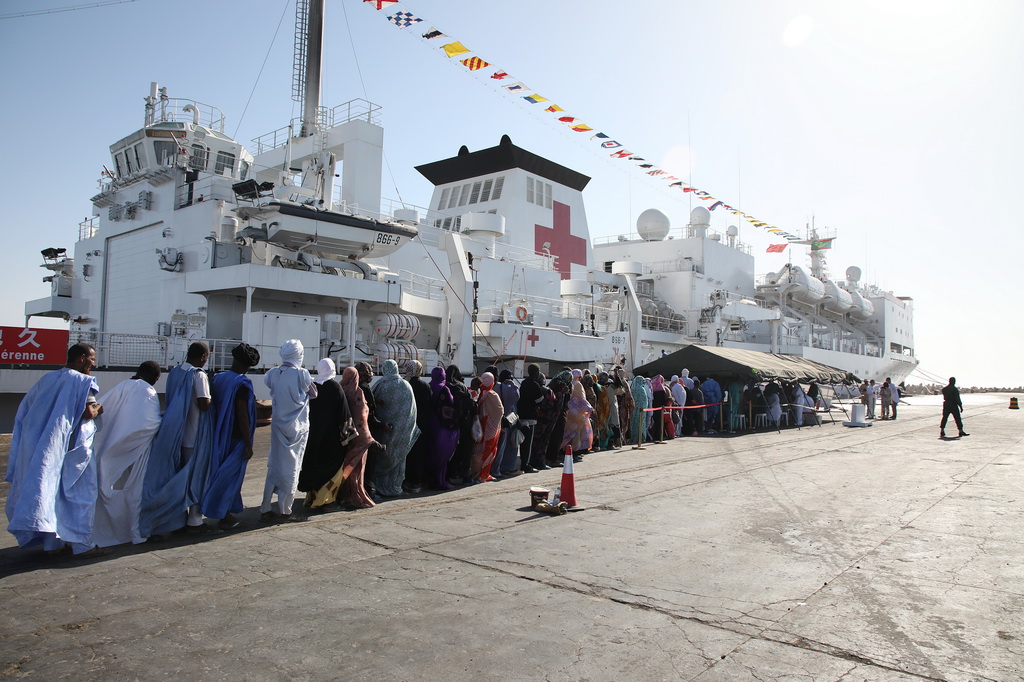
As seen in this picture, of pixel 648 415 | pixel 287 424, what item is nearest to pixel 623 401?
pixel 648 415

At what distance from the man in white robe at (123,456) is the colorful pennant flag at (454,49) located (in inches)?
506

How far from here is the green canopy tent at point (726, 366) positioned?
54.5 feet

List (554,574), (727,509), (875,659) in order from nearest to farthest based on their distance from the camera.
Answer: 1. (875,659)
2. (554,574)
3. (727,509)

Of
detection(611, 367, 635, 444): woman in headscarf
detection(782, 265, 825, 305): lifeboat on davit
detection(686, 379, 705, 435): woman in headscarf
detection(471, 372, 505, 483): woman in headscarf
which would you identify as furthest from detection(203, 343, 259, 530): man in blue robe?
detection(782, 265, 825, 305): lifeboat on davit

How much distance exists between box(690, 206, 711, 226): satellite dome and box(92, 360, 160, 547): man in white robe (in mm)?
31926

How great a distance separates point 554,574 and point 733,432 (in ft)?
45.7

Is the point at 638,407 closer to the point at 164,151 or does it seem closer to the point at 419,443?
the point at 419,443

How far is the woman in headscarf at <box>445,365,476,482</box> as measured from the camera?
25.4 feet

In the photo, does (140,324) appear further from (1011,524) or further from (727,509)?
(1011,524)

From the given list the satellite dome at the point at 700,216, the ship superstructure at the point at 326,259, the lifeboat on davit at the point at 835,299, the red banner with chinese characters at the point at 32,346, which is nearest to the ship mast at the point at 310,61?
the ship superstructure at the point at 326,259

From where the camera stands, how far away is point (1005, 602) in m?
3.85

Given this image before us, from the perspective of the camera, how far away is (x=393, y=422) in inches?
273

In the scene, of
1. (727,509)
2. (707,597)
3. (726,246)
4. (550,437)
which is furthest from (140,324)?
(726,246)

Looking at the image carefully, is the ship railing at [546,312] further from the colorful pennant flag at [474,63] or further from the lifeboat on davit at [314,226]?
the colorful pennant flag at [474,63]
